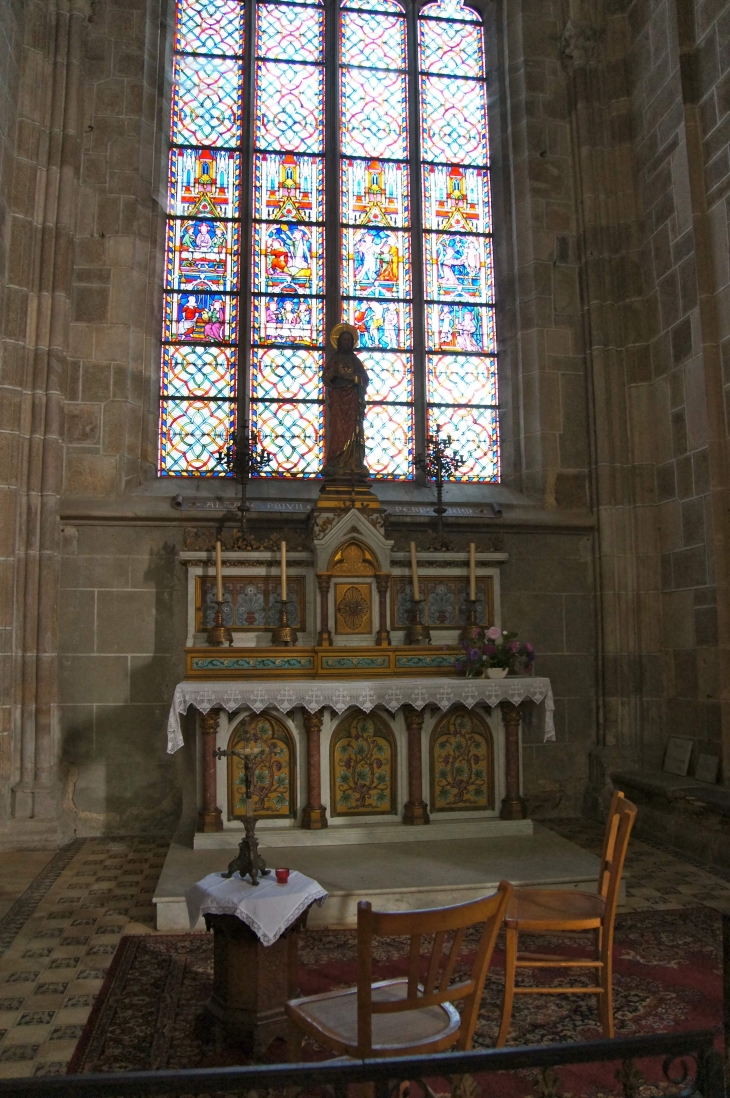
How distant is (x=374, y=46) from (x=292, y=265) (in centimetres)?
277

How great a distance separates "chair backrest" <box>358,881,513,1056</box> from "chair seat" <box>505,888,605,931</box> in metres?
0.85

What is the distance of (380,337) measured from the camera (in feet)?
29.2

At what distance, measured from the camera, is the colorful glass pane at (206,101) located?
8930 millimetres

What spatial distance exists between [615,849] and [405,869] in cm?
201

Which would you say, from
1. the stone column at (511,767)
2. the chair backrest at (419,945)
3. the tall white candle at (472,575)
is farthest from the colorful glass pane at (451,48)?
the chair backrest at (419,945)

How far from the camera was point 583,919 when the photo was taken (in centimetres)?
350

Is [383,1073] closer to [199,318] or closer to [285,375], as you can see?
[285,375]

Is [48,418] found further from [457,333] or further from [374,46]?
[374,46]

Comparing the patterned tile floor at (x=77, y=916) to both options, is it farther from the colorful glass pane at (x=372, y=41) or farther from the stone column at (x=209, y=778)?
the colorful glass pane at (x=372, y=41)

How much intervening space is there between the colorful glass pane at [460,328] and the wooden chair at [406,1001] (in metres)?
7.13

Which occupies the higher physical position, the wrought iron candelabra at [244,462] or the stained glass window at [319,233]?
the stained glass window at [319,233]

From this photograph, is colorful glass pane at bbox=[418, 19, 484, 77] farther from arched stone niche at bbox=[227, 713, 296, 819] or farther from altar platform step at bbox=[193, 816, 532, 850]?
altar platform step at bbox=[193, 816, 532, 850]

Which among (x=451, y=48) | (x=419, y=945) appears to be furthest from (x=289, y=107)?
(x=419, y=945)

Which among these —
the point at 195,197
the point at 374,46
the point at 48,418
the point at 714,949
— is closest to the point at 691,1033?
the point at 714,949
